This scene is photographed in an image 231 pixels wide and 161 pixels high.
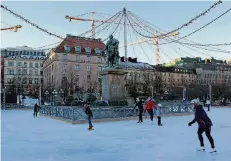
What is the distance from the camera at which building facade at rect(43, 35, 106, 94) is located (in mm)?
76338

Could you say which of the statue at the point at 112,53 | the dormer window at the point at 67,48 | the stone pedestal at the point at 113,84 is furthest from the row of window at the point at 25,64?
the stone pedestal at the point at 113,84

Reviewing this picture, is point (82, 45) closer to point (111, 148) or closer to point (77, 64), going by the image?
point (77, 64)

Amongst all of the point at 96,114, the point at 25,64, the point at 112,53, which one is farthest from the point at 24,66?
the point at 96,114

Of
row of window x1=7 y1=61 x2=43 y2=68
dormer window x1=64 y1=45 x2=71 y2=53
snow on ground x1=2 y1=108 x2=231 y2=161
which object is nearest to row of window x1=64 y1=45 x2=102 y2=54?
dormer window x1=64 y1=45 x2=71 y2=53

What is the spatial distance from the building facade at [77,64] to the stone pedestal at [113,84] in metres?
48.3

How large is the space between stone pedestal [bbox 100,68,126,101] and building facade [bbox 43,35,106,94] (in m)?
48.3

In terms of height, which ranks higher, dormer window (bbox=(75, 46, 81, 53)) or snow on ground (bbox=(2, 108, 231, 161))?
dormer window (bbox=(75, 46, 81, 53))

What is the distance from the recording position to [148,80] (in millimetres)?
82938

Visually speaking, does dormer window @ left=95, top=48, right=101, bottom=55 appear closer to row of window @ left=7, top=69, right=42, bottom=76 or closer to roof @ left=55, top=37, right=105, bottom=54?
roof @ left=55, top=37, right=105, bottom=54

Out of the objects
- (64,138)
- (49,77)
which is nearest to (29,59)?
(49,77)

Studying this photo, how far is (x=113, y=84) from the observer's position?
23.7m

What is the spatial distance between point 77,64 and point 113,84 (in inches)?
2259

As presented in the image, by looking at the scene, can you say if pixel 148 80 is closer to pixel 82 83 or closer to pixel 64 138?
pixel 82 83

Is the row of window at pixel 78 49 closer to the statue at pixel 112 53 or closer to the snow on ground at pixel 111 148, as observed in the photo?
the statue at pixel 112 53
